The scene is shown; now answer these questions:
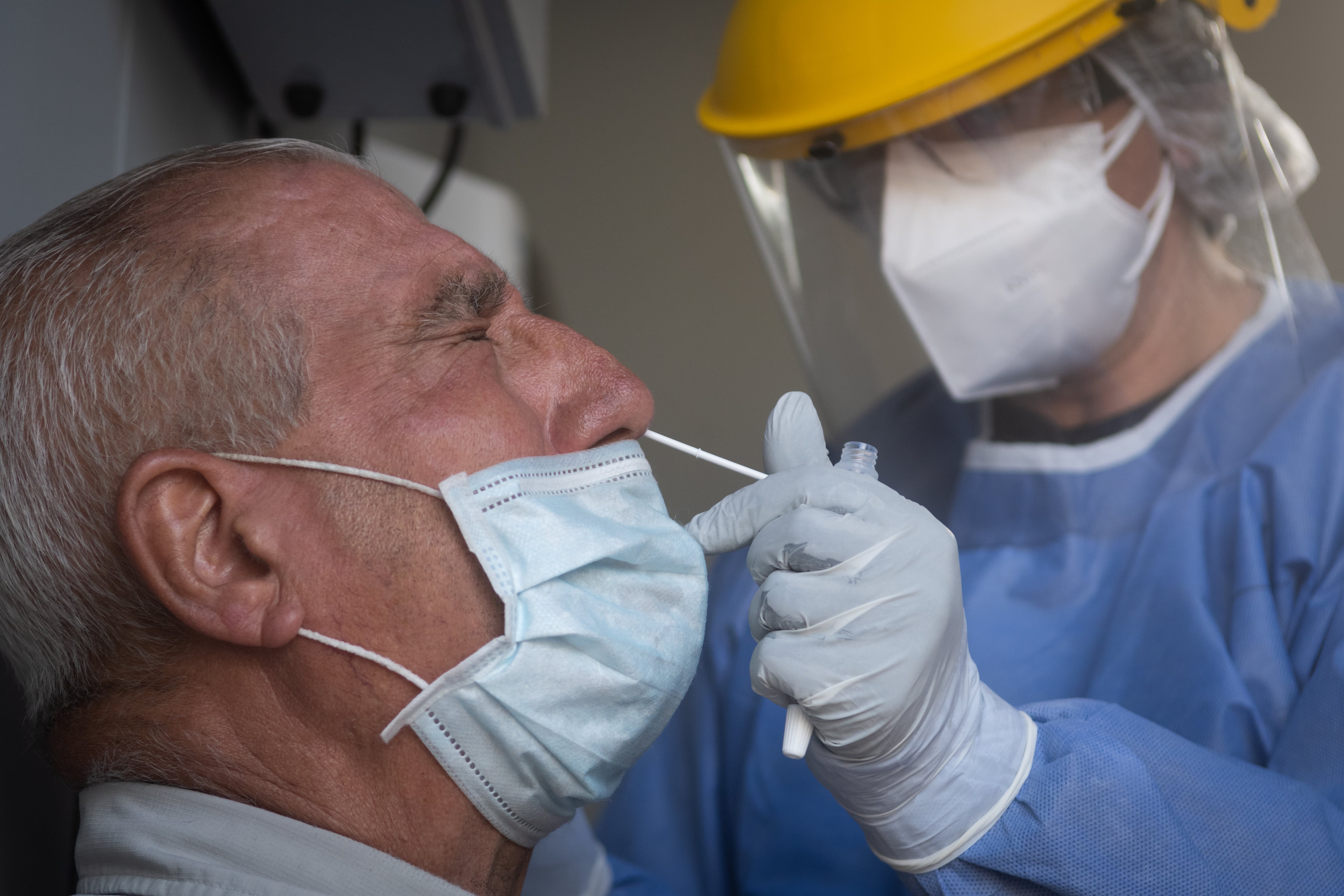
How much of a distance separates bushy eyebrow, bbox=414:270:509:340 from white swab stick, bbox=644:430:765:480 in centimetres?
20

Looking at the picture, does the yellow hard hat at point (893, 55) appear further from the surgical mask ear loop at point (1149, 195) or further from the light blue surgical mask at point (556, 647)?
the light blue surgical mask at point (556, 647)

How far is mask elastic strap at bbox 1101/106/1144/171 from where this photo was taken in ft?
4.79

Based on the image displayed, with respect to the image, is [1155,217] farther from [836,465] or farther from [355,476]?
[355,476]

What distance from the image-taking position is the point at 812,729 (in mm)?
989

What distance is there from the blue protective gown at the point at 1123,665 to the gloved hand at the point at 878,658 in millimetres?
37

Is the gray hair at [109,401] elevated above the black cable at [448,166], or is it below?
above

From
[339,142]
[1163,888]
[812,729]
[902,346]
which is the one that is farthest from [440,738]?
[902,346]

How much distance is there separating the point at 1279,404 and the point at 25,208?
4.97 feet

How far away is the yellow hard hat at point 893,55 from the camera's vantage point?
4.50 feet

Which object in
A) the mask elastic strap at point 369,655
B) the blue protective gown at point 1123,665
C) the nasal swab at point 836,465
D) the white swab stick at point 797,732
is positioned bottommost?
the blue protective gown at point 1123,665

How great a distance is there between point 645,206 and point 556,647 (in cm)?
197

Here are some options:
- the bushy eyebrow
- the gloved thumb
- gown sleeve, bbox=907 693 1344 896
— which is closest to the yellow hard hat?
the gloved thumb

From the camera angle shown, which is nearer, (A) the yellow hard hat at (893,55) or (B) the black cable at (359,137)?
(A) the yellow hard hat at (893,55)

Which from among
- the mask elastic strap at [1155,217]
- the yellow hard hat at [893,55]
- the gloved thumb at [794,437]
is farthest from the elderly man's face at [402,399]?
the mask elastic strap at [1155,217]
